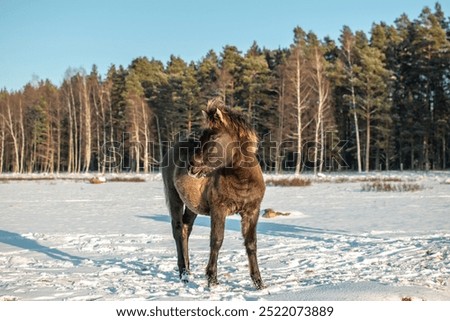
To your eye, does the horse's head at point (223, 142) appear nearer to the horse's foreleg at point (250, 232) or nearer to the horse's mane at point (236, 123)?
the horse's mane at point (236, 123)

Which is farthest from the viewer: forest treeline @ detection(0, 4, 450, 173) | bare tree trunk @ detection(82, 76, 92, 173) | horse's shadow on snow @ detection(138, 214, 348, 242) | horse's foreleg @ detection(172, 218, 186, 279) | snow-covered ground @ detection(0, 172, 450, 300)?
bare tree trunk @ detection(82, 76, 92, 173)

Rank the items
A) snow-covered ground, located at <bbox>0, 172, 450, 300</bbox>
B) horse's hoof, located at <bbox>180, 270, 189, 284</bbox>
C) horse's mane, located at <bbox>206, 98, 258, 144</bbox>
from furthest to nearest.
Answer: horse's hoof, located at <bbox>180, 270, 189, 284</bbox>, horse's mane, located at <bbox>206, 98, 258, 144</bbox>, snow-covered ground, located at <bbox>0, 172, 450, 300</bbox>

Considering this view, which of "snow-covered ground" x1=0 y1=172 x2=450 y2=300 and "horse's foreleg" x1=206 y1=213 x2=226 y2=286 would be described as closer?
"snow-covered ground" x1=0 y1=172 x2=450 y2=300

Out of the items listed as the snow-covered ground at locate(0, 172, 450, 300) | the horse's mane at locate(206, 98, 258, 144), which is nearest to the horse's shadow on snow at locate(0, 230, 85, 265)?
the snow-covered ground at locate(0, 172, 450, 300)

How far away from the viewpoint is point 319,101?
38500mm

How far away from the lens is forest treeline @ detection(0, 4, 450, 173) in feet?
139

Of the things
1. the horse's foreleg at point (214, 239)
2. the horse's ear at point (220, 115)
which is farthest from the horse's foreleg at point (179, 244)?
the horse's ear at point (220, 115)

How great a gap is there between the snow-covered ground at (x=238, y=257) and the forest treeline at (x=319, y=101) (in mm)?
20618

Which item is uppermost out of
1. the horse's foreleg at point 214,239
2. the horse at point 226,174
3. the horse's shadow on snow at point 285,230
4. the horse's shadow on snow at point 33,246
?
the horse at point 226,174

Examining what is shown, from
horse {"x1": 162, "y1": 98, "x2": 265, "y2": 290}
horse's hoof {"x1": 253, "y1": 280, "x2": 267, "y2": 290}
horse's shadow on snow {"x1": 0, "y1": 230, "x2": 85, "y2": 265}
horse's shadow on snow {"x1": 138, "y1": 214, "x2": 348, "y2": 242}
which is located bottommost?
horse's shadow on snow {"x1": 0, "y1": 230, "x2": 85, "y2": 265}

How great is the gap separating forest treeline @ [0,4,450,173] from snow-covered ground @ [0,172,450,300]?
20.6m

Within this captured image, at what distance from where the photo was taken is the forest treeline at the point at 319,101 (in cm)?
4234

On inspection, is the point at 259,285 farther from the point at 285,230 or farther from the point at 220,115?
the point at 285,230

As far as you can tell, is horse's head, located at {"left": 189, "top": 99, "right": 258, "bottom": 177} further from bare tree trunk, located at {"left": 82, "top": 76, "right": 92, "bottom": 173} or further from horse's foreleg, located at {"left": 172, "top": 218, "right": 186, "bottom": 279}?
bare tree trunk, located at {"left": 82, "top": 76, "right": 92, "bottom": 173}
